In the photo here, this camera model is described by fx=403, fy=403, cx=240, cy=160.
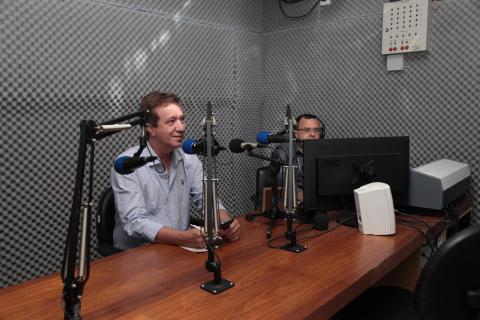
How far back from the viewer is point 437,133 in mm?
2994

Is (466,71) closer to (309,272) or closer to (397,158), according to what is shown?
(397,158)

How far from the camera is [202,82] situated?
3.30 m

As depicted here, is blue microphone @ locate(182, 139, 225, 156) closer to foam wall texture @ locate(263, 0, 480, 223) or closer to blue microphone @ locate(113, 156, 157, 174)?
blue microphone @ locate(113, 156, 157, 174)

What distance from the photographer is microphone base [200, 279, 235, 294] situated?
1.41 metres

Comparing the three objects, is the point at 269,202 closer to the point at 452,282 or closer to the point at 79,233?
the point at 452,282

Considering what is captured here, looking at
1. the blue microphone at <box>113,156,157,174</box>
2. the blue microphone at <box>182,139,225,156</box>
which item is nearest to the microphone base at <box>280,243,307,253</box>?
the blue microphone at <box>182,139,225,156</box>

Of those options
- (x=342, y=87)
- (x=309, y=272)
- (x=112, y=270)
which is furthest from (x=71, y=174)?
(x=342, y=87)

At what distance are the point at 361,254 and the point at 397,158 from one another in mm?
834

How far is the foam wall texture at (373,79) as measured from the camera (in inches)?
113

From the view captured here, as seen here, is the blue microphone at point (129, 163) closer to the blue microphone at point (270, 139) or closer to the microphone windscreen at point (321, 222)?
the blue microphone at point (270, 139)

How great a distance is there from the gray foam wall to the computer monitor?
2.67 feet

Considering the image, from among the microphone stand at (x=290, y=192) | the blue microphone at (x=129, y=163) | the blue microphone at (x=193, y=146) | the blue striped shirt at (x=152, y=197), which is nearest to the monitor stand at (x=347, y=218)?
the microphone stand at (x=290, y=192)

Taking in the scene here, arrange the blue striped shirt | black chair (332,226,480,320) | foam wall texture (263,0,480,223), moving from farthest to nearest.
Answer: foam wall texture (263,0,480,223) → the blue striped shirt → black chair (332,226,480,320)

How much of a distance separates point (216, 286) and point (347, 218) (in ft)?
3.93
